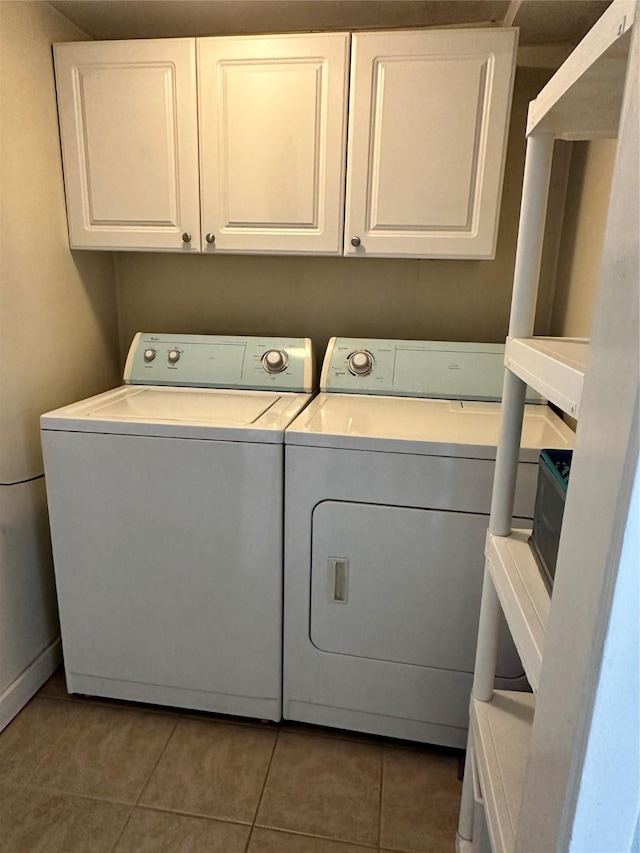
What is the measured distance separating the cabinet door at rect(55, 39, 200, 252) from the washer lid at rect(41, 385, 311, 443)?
1.66 feet

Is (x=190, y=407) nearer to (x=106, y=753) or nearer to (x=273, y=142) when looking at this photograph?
(x=273, y=142)

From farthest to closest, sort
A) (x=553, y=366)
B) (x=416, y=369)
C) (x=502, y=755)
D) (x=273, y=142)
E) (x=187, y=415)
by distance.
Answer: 1. (x=416, y=369)
2. (x=273, y=142)
3. (x=187, y=415)
4. (x=502, y=755)
5. (x=553, y=366)

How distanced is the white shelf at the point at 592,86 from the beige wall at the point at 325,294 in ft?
3.41

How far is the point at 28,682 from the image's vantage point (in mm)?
1738

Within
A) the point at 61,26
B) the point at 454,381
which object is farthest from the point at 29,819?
the point at 61,26

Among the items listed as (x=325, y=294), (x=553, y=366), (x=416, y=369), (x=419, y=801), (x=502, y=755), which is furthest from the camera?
(x=325, y=294)

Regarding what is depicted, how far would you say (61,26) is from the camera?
5.64 ft

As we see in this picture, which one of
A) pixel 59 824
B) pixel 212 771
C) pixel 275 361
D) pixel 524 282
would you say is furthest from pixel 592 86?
pixel 59 824

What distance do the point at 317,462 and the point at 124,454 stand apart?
21.0 inches

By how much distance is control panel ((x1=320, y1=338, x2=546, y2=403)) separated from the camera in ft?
5.99

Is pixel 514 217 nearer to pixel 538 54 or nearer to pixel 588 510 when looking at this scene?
pixel 538 54

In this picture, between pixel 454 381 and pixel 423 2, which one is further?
pixel 454 381

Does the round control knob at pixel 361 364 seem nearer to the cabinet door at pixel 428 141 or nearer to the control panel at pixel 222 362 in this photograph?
the control panel at pixel 222 362

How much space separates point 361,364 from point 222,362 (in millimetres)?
490
